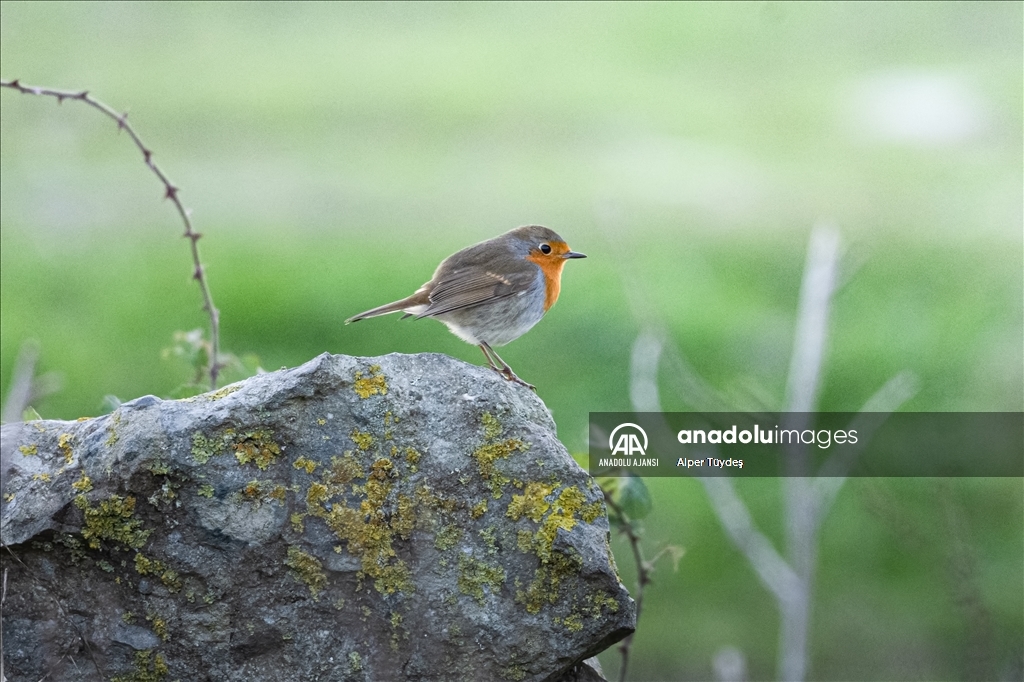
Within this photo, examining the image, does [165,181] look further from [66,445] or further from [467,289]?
[467,289]

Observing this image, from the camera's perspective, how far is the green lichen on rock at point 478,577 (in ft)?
8.09

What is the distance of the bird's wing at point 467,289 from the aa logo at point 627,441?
63 centimetres

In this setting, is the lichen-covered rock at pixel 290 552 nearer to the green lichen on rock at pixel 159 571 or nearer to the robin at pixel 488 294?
the green lichen on rock at pixel 159 571

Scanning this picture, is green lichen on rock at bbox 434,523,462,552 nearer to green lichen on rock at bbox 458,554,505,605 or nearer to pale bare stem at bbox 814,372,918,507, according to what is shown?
green lichen on rock at bbox 458,554,505,605

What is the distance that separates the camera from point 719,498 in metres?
4.82

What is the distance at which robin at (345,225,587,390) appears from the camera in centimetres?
381

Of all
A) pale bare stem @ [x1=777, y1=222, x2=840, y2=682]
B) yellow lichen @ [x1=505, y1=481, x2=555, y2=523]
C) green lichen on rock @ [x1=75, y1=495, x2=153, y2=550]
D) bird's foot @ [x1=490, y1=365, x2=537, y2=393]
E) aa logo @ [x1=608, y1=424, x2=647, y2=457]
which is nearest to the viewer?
green lichen on rock @ [x1=75, y1=495, x2=153, y2=550]

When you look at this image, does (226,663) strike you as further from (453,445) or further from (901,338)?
(901,338)

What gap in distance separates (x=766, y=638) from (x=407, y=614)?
3.33 m

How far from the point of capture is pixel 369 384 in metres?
2.58

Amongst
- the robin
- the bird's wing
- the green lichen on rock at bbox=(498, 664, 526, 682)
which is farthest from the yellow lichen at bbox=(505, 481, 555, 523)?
the bird's wing

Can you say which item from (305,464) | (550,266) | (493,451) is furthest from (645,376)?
(305,464)

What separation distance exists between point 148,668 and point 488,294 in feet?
5.95

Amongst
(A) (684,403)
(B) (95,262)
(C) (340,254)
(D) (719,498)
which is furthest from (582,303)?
(B) (95,262)
